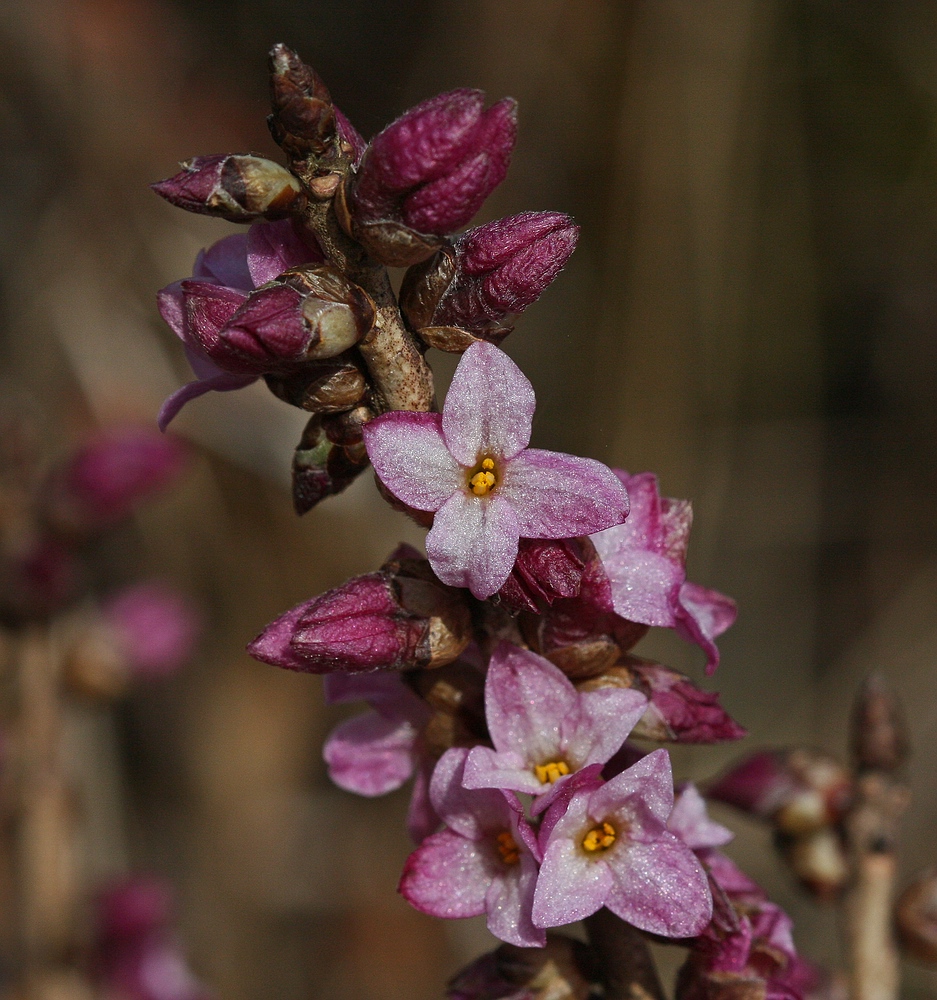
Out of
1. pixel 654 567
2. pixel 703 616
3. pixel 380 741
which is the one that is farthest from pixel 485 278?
pixel 380 741

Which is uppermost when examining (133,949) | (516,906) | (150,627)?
(150,627)

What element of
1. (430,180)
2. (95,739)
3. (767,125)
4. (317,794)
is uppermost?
(767,125)

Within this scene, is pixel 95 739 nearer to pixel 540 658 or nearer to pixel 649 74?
pixel 540 658

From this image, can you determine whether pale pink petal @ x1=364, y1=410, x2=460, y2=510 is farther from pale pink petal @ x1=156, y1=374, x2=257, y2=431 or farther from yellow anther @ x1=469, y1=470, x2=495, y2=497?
pale pink petal @ x1=156, y1=374, x2=257, y2=431

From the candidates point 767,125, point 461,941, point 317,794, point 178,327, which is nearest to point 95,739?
point 317,794

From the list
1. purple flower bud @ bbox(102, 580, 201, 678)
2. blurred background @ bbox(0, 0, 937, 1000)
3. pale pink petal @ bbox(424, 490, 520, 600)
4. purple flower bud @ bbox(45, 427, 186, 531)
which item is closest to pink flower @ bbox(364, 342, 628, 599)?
pale pink petal @ bbox(424, 490, 520, 600)

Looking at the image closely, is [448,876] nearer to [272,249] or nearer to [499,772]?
[499,772]
